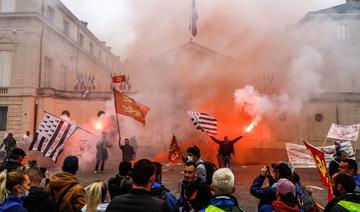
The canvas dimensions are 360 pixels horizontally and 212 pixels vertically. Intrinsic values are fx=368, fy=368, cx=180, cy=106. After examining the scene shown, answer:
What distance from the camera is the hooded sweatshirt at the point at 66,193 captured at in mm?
3877

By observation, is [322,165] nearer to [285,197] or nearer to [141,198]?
[285,197]

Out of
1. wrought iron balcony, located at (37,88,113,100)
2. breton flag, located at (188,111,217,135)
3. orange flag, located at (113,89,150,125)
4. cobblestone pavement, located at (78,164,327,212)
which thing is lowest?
cobblestone pavement, located at (78,164,327,212)

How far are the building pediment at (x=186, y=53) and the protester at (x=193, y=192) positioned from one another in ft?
75.9

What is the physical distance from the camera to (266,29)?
82.9 ft

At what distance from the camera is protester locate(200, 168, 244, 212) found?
134 inches

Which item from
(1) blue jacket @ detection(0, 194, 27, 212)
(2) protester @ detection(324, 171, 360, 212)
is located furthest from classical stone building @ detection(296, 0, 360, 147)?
(1) blue jacket @ detection(0, 194, 27, 212)

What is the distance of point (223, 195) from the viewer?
3.48 metres

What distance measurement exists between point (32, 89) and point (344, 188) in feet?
91.2

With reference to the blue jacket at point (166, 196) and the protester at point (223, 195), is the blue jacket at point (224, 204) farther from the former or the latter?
the blue jacket at point (166, 196)

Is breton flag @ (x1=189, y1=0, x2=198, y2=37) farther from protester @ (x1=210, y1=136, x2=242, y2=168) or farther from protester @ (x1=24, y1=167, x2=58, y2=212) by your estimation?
protester @ (x1=24, y1=167, x2=58, y2=212)

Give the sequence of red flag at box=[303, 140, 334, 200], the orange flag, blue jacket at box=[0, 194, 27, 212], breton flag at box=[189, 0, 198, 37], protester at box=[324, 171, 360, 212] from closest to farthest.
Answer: blue jacket at box=[0, 194, 27, 212], protester at box=[324, 171, 360, 212], red flag at box=[303, 140, 334, 200], the orange flag, breton flag at box=[189, 0, 198, 37]

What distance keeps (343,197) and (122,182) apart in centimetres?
274

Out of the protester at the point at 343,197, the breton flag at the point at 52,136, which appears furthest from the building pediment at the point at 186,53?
the protester at the point at 343,197

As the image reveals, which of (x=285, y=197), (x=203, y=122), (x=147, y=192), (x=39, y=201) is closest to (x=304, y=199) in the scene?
(x=285, y=197)
